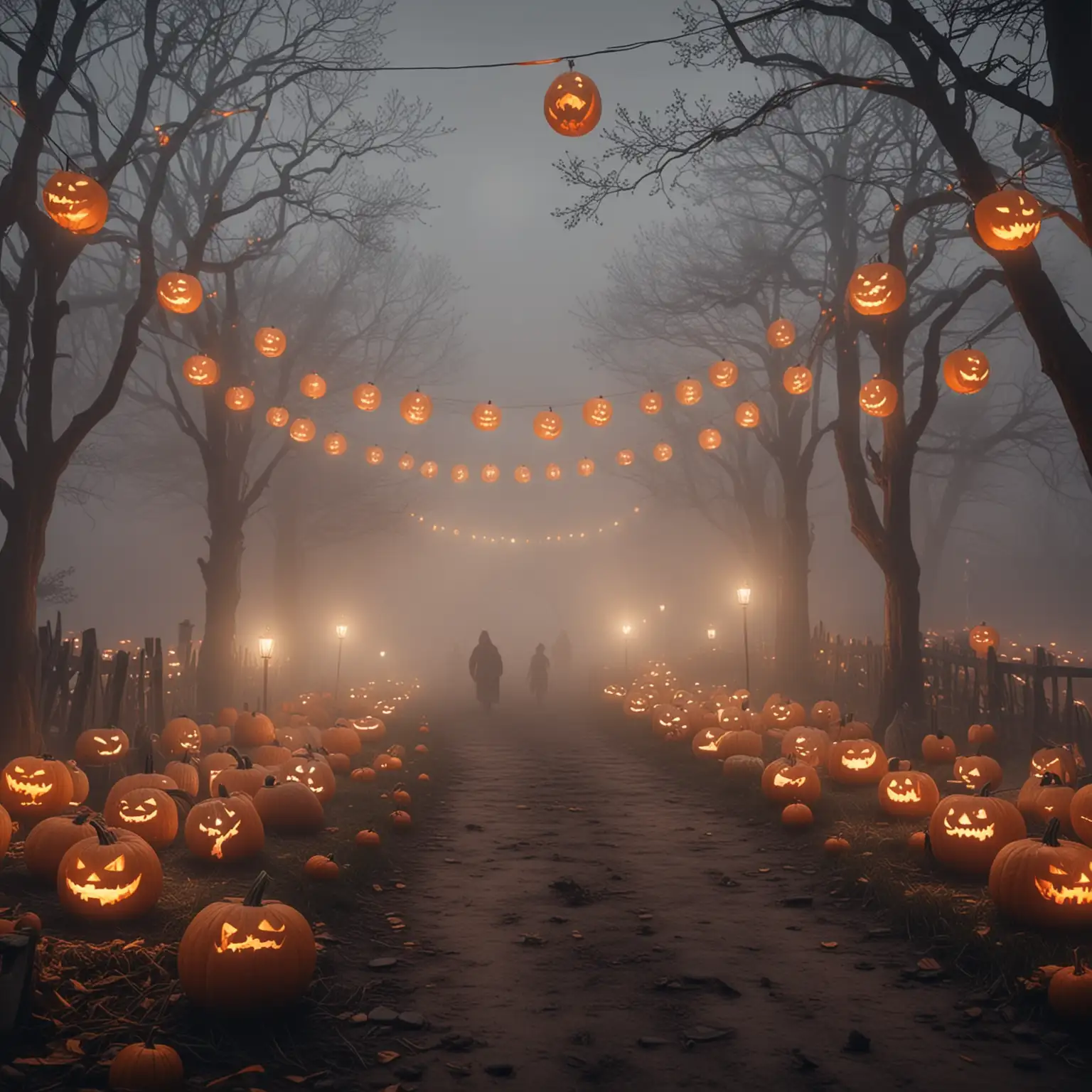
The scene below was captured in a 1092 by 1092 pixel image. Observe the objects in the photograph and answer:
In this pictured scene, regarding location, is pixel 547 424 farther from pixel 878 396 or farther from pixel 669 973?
pixel 669 973

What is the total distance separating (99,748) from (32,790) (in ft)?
8.98

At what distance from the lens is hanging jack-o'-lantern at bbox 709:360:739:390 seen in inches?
629

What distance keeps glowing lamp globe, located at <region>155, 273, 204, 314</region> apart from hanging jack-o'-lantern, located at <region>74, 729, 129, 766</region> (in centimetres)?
527

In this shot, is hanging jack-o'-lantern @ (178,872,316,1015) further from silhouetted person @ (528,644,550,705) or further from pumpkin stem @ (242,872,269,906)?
silhouetted person @ (528,644,550,705)

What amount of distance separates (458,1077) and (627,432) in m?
53.4

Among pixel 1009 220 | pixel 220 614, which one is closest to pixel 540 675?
pixel 220 614

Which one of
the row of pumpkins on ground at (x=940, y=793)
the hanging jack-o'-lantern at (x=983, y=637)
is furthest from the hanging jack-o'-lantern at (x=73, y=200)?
the hanging jack-o'-lantern at (x=983, y=637)

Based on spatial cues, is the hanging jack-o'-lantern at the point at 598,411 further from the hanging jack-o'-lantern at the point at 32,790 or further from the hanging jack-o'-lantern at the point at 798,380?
the hanging jack-o'-lantern at the point at 32,790

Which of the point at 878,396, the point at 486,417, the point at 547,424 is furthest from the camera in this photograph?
the point at 547,424

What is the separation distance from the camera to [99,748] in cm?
1093

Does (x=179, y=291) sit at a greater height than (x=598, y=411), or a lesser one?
greater

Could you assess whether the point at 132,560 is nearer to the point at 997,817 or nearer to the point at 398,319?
the point at 398,319

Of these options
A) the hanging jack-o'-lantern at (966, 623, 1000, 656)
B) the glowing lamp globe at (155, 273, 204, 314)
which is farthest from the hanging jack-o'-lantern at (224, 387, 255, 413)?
the hanging jack-o'-lantern at (966, 623, 1000, 656)

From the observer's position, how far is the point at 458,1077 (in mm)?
4391
